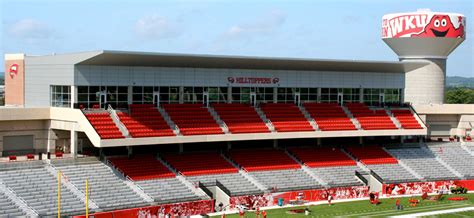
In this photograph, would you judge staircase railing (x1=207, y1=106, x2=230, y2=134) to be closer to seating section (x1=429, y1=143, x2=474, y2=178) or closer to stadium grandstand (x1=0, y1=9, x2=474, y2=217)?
stadium grandstand (x1=0, y1=9, x2=474, y2=217)

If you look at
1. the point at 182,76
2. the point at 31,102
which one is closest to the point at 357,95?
the point at 182,76

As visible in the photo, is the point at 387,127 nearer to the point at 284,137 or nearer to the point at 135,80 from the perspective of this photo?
the point at 284,137

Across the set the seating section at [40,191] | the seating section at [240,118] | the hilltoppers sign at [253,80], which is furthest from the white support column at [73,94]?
the hilltoppers sign at [253,80]

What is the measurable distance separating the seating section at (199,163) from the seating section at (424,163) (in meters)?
18.4

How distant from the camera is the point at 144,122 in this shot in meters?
56.6

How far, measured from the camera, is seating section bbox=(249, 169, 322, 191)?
191 feet

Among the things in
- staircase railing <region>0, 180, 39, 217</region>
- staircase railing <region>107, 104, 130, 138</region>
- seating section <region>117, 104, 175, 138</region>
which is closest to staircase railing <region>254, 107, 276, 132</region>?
seating section <region>117, 104, 175, 138</region>

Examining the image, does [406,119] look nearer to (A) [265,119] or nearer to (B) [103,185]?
(A) [265,119]

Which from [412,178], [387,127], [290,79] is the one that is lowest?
[412,178]

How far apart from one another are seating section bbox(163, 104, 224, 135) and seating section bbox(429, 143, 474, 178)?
24440 millimetres

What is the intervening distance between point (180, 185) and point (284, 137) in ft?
36.2

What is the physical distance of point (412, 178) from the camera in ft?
214

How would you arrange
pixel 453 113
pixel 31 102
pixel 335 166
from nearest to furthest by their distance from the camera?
1. pixel 31 102
2. pixel 335 166
3. pixel 453 113

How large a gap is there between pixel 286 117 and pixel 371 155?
31.7 ft
